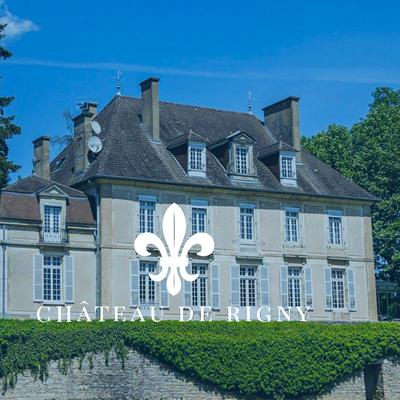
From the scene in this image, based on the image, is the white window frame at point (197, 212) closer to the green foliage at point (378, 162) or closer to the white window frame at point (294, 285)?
the white window frame at point (294, 285)

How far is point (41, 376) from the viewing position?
26.5 m

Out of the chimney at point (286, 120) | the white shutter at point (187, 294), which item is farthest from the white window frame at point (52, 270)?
the chimney at point (286, 120)

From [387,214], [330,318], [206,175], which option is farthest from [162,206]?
[387,214]

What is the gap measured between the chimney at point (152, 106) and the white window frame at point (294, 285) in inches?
301

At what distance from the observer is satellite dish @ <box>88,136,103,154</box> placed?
35.1m

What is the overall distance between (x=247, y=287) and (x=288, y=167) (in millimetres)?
5596

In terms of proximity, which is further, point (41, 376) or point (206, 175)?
point (206, 175)

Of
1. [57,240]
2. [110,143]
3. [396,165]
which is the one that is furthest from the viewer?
[396,165]

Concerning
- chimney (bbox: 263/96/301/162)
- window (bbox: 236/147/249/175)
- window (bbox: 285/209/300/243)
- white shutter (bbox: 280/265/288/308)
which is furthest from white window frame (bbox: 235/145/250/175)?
white shutter (bbox: 280/265/288/308)

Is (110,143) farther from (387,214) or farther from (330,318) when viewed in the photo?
(387,214)

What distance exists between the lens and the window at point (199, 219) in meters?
35.6

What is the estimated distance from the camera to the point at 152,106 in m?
37.0

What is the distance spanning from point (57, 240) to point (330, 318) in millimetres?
11930

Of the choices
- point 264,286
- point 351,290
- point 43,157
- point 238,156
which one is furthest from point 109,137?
point 351,290
